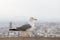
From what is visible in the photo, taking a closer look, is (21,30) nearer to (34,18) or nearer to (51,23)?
(34,18)

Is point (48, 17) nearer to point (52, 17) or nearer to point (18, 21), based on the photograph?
point (52, 17)

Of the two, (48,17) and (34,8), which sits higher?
(34,8)

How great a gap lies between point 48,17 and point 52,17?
5 cm

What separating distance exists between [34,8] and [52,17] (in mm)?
239

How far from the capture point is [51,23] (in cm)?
156

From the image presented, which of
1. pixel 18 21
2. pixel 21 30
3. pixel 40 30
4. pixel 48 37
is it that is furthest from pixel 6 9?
pixel 48 37

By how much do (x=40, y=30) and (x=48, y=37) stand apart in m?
0.12

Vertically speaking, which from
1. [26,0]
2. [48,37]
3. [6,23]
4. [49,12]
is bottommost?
[48,37]

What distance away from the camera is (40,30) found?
5.05 ft

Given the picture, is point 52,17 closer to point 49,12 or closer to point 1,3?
point 49,12

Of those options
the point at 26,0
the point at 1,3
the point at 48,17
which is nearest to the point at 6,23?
the point at 1,3

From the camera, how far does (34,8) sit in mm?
1577

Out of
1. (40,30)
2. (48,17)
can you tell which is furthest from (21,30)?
(48,17)

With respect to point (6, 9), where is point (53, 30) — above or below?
below
